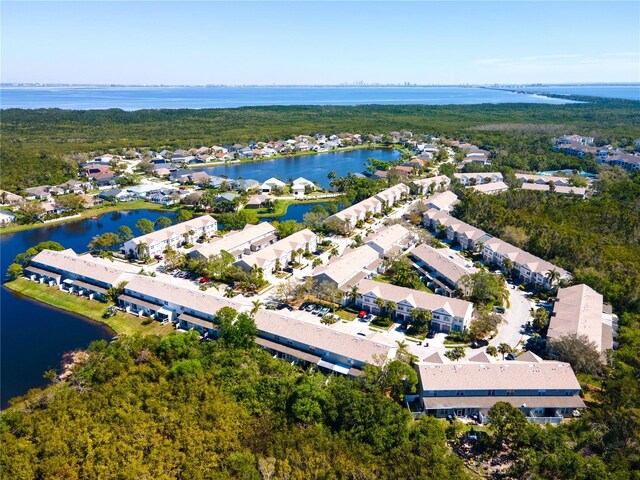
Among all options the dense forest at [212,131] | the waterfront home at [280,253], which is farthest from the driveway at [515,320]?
the dense forest at [212,131]

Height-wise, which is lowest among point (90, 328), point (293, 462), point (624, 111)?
point (90, 328)

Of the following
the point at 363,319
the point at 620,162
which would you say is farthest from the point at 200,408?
the point at 620,162

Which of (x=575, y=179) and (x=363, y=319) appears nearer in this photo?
(x=363, y=319)

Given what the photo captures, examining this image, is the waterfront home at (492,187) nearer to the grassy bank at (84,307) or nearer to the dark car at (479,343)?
the dark car at (479,343)

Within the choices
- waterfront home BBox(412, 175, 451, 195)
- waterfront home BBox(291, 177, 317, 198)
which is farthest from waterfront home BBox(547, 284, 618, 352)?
waterfront home BBox(291, 177, 317, 198)

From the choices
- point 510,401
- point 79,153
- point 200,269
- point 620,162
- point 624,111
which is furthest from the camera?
point 624,111

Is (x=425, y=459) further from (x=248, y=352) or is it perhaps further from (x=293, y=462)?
(x=248, y=352)

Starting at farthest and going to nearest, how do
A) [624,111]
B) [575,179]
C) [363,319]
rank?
[624,111]
[575,179]
[363,319]

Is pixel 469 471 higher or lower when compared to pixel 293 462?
lower

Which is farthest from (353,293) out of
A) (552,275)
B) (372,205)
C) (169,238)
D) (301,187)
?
(301,187)
